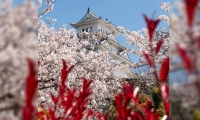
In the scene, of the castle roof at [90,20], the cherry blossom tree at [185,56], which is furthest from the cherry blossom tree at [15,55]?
the castle roof at [90,20]

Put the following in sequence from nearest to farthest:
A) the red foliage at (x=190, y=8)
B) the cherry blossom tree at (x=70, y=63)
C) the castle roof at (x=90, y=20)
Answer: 1. the red foliage at (x=190, y=8)
2. the cherry blossom tree at (x=70, y=63)
3. the castle roof at (x=90, y=20)

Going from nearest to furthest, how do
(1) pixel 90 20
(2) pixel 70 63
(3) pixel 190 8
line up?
(3) pixel 190 8 < (2) pixel 70 63 < (1) pixel 90 20

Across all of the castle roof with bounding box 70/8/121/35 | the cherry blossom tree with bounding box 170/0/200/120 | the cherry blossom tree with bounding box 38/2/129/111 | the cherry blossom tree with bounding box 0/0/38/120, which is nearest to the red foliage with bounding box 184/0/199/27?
the cherry blossom tree with bounding box 170/0/200/120

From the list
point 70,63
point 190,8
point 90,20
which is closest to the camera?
point 190,8

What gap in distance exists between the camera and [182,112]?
41cm

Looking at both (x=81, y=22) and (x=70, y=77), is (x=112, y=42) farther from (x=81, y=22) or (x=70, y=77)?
(x=70, y=77)

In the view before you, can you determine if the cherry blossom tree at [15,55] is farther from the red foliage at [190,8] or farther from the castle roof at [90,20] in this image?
the castle roof at [90,20]

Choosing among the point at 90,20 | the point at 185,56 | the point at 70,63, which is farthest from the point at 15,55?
the point at 90,20

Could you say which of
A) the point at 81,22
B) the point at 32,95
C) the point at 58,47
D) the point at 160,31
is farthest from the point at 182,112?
the point at 81,22

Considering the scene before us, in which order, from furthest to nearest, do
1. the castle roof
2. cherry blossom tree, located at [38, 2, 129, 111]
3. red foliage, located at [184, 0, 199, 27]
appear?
the castle roof → cherry blossom tree, located at [38, 2, 129, 111] → red foliage, located at [184, 0, 199, 27]

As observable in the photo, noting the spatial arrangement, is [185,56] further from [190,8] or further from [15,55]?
[15,55]

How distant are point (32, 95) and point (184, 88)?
192 mm

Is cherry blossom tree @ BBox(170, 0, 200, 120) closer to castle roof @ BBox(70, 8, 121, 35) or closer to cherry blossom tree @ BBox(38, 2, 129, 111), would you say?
cherry blossom tree @ BBox(38, 2, 129, 111)

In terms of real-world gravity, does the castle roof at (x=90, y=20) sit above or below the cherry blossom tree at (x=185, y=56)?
above
